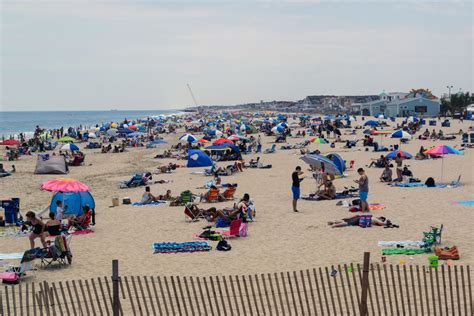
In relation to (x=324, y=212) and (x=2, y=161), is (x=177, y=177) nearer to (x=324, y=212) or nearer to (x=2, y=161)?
(x=324, y=212)

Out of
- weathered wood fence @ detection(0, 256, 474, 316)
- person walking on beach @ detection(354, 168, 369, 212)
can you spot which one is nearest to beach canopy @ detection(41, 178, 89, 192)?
weathered wood fence @ detection(0, 256, 474, 316)

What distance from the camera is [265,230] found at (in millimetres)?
14766

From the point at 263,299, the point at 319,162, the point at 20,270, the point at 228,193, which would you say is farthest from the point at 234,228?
the point at 319,162

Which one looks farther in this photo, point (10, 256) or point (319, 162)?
point (319, 162)

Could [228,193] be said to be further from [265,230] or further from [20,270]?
[20,270]

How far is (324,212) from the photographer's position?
16.8 meters

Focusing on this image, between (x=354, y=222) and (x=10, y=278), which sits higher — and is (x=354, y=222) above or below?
below

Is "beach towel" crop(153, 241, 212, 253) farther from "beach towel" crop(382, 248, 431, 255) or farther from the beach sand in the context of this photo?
"beach towel" crop(382, 248, 431, 255)

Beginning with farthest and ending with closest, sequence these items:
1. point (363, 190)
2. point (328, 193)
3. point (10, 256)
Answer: point (328, 193) < point (363, 190) < point (10, 256)

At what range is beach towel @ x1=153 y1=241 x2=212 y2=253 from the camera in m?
12.7

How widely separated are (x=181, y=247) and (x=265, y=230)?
263 cm

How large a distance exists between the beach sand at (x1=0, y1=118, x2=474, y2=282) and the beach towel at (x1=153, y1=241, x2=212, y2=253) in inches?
8.4

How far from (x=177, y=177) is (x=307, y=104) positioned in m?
169

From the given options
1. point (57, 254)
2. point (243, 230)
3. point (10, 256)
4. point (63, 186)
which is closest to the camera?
point (57, 254)
